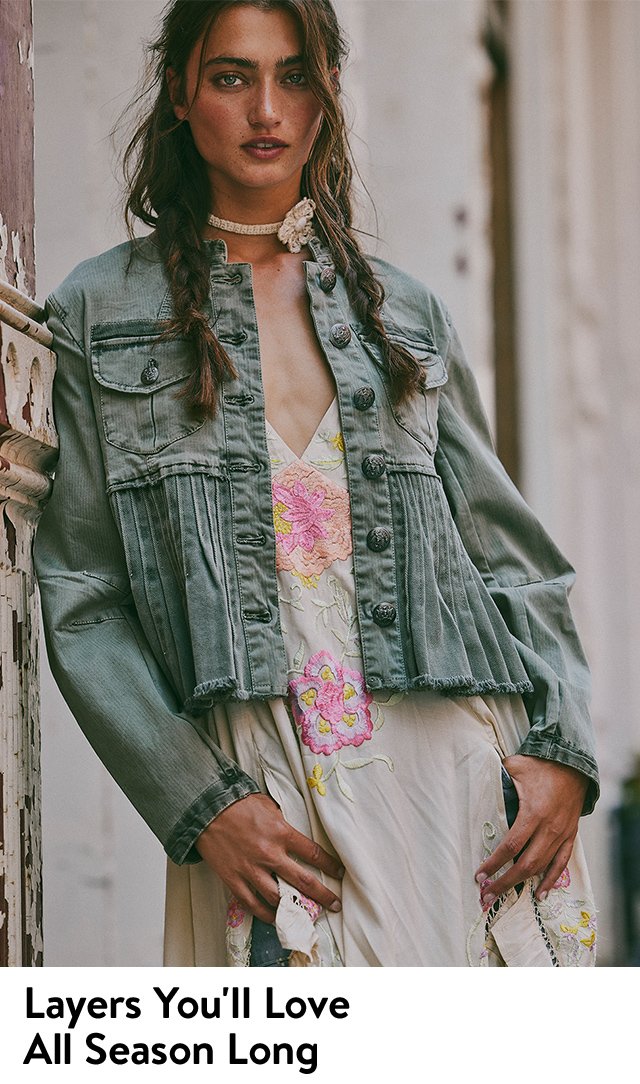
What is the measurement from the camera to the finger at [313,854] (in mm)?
1451

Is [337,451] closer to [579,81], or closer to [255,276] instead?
[255,276]

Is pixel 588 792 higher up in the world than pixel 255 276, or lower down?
lower down

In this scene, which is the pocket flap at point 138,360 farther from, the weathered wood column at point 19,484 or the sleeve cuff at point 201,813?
the sleeve cuff at point 201,813

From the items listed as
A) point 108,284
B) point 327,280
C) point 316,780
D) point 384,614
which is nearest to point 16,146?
point 108,284

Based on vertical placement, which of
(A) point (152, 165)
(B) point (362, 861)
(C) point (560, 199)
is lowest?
(B) point (362, 861)

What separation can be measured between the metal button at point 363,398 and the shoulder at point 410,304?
145mm

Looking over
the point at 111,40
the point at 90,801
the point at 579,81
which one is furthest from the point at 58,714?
the point at 579,81

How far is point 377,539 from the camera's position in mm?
1566

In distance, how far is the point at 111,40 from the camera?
2328 mm

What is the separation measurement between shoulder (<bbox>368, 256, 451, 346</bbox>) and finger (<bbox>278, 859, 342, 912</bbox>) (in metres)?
0.67

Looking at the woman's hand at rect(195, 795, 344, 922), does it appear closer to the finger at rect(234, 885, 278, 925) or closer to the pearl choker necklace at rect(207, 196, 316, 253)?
the finger at rect(234, 885, 278, 925)

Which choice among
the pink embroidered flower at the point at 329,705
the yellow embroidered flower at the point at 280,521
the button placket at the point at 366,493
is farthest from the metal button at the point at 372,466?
the pink embroidered flower at the point at 329,705
